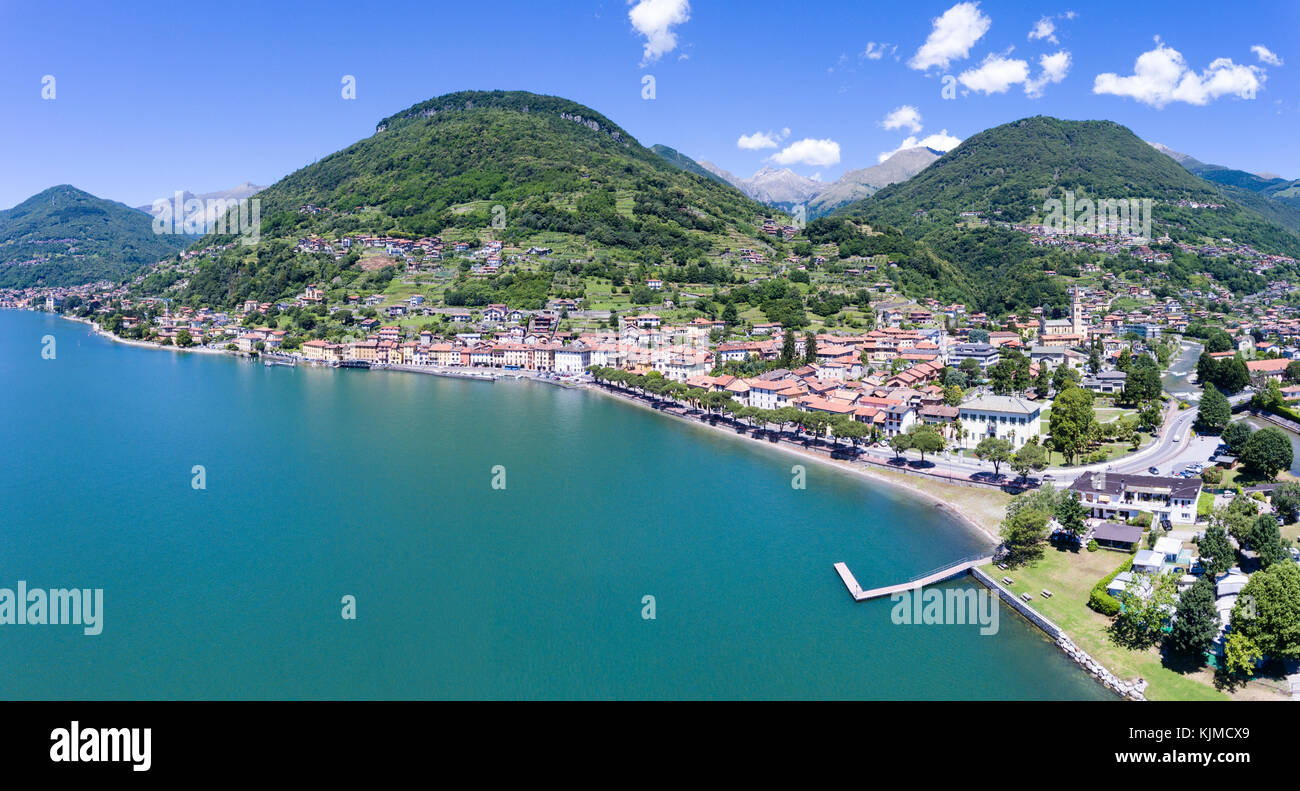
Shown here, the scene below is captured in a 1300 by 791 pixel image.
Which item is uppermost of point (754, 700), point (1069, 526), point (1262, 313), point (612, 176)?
point (612, 176)

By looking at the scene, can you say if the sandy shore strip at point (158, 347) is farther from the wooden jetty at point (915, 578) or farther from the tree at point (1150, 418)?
the tree at point (1150, 418)

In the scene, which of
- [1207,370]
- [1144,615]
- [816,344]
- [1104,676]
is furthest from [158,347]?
A: [1207,370]

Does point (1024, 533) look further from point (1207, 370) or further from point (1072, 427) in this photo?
point (1207, 370)

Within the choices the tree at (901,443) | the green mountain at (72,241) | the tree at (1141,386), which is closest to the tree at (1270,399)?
the tree at (1141,386)

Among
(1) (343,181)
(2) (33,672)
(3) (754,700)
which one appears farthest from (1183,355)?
(1) (343,181)

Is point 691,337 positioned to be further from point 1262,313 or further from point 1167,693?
A: point 1262,313

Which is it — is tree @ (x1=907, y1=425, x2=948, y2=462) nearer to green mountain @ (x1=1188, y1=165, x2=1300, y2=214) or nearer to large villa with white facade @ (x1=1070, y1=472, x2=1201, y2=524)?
large villa with white facade @ (x1=1070, y1=472, x2=1201, y2=524)
